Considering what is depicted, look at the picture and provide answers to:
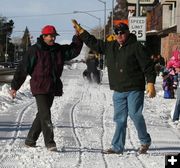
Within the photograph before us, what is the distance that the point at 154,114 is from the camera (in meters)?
14.3

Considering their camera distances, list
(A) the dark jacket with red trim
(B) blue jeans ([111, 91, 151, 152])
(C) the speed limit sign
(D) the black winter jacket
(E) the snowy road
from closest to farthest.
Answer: (E) the snowy road < (D) the black winter jacket < (B) blue jeans ([111, 91, 151, 152]) < (A) the dark jacket with red trim < (C) the speed limit sign

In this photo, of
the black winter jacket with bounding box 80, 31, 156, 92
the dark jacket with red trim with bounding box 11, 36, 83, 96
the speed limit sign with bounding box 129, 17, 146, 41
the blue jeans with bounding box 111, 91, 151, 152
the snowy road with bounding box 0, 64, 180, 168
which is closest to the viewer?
the snowy road with bounding box 0, 64, 180, 168

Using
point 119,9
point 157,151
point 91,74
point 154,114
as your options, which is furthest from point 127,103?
point 119,9

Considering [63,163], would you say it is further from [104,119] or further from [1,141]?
[104,119]

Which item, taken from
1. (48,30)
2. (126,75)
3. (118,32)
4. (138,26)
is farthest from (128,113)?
(138,26)

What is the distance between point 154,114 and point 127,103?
646cm

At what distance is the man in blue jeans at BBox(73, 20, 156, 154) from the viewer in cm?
777

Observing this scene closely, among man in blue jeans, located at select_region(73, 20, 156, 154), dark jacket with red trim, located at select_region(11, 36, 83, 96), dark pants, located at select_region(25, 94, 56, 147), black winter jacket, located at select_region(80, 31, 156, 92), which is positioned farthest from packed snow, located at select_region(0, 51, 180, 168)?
black winter jacket, located at select_region(80, 31, 156, 92)

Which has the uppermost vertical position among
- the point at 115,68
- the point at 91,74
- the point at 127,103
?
the point at 115,68

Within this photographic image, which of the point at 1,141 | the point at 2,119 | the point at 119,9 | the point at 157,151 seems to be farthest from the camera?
the point at 119,9

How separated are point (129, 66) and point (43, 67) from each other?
1.23 meters

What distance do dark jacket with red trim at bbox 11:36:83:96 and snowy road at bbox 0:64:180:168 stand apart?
930mm

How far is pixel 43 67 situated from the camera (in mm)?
7980

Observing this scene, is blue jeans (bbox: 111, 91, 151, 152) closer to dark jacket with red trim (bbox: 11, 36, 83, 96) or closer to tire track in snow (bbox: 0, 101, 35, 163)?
dark jacket with red trim (bbox: 11, 36, 83, 96)
